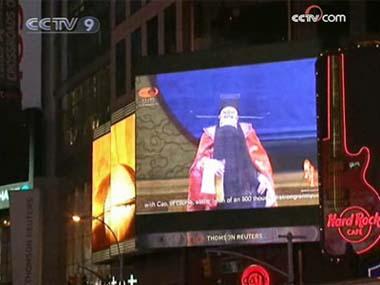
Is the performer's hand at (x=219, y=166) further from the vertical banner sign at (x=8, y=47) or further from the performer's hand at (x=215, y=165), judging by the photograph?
the vertical banner sign at (x=8, y=47)

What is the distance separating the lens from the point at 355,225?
134ft

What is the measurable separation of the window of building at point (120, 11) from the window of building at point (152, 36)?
9.59ft

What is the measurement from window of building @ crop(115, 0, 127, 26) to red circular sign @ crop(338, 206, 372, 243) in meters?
19.5

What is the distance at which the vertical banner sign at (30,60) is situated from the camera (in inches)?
2217

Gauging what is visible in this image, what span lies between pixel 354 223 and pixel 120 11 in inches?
798

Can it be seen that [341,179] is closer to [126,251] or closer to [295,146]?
[295,146]

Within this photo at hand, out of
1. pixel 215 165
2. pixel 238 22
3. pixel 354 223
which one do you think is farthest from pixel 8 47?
pixel 354 223

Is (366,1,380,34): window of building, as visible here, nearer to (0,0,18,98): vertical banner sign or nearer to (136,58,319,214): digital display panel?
(136,58,319,214): digital display panel

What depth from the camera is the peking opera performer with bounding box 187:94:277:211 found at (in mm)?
46562

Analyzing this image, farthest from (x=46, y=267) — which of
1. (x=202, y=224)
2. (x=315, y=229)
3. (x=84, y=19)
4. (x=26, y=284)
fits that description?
(x=84, y=19)

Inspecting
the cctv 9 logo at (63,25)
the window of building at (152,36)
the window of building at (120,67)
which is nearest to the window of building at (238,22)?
the window of building at (152,36)

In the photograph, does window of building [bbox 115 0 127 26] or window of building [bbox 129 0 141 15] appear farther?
window of building [bbox 115 0 127 26]

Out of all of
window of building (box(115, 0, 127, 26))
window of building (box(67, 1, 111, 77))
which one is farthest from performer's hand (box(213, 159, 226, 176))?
window of building (box(67, 1, 111, 77))

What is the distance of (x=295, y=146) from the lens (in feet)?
152
